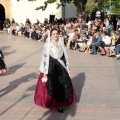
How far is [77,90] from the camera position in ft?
28.6

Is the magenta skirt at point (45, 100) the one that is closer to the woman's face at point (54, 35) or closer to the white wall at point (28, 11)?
the woman's face at point (54, 35)

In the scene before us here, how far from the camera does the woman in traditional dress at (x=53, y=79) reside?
270 inches

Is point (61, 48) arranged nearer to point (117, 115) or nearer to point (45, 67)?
point (45, 67)

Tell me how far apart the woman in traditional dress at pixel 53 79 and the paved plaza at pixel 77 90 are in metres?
0.24

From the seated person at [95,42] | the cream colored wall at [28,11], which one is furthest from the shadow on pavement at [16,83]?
the cream colored wall at [28,11]

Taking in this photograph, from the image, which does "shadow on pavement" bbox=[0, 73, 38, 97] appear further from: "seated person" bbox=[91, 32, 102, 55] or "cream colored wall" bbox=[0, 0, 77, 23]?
"cream colored wall" bbox=[0, 0, 77, 23]

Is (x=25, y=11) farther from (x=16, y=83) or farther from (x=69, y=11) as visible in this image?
(x=16, y=83)

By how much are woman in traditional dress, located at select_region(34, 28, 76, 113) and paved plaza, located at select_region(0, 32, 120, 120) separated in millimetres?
240

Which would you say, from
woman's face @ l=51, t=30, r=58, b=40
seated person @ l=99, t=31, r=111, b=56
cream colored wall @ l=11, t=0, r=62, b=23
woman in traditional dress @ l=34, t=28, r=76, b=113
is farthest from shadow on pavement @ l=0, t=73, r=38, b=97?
cream colored wall @ l=11, t=0, r=62, b=23

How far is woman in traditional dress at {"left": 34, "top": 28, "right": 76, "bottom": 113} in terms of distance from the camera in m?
6.86

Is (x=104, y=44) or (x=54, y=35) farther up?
(x=54, y=35)

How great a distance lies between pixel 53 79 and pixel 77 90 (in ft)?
6.35

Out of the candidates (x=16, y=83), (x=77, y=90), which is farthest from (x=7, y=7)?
(x=77, y=90)

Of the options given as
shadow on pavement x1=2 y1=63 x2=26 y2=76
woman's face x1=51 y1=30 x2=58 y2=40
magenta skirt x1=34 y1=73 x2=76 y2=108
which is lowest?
shadow on pavement x1=2 y1=63 x2=26 y2=76
